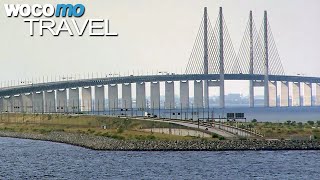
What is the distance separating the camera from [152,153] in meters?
87.5

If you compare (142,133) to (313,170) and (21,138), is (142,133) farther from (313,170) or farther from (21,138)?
(313,170)

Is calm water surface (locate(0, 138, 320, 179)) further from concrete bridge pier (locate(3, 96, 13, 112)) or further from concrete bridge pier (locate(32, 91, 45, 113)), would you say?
concrete bridge pier (locate(32, 91, 45, 113))

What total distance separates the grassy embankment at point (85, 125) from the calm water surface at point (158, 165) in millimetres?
13428

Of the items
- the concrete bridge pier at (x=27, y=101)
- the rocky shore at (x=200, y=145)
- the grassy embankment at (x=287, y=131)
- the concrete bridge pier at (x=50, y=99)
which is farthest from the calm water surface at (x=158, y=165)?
the concrete bridge pier at (x=50, y=99)

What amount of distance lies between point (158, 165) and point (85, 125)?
2319 inches

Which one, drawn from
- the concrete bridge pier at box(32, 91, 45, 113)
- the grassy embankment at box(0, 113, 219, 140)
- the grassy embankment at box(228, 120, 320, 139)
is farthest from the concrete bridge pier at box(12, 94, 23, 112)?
the grassy embankment at box(228, 120, 320, 139)

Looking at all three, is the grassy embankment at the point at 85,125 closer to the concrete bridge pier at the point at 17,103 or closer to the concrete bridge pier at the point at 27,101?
the concrete bridge pier at the point at 17,103

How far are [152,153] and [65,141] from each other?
25.2 meters

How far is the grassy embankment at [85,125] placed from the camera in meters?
107

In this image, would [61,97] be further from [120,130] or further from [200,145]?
[200,145]

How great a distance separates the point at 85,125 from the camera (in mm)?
133250

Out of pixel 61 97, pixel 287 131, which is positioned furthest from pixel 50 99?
pixel 287 131

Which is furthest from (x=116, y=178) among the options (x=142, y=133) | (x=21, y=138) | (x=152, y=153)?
(x=21, y=138)

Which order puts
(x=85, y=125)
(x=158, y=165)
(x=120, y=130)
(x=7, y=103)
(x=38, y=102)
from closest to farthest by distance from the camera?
1. (x=158, y=165)
2. (x=120, y=130)
3. (x=85, y=125)
4. (x=7, y=103)
5. (x=38, y=102)
